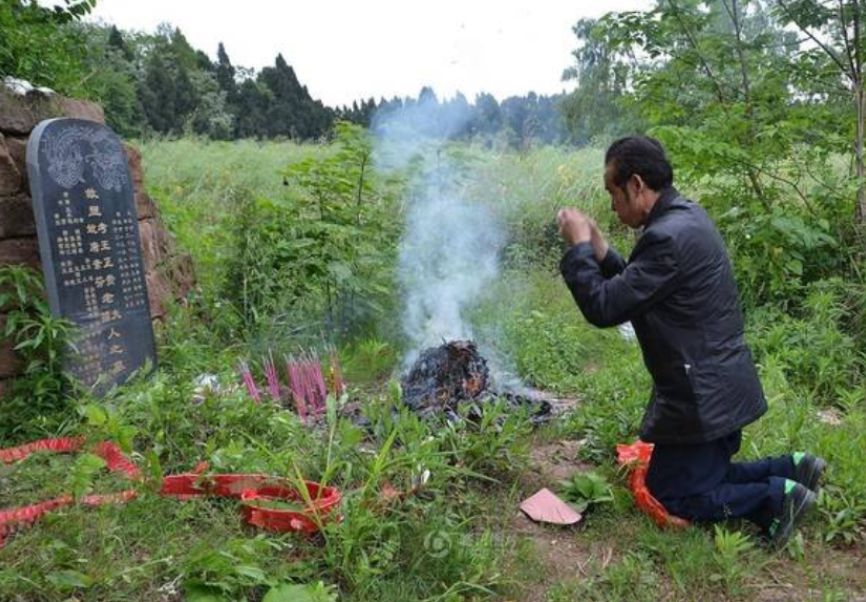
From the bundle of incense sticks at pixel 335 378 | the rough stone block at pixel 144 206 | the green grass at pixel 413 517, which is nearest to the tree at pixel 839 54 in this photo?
the green grass at pixel 413 517

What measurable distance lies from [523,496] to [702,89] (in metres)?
4.93

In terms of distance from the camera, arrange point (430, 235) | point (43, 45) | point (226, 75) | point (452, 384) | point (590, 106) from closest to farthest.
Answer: point (452, 384), point (43, 45), point (430, 235), point (590, 106), point (226, 75)

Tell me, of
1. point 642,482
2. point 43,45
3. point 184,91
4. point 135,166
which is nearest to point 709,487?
point 642,482

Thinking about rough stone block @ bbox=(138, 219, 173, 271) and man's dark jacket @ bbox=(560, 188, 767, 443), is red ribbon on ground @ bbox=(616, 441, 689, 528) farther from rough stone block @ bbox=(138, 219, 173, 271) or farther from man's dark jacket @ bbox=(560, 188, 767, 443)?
rough stone block @ bbox=(138, 219, 173, 271)

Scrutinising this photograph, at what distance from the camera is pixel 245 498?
2.76 m

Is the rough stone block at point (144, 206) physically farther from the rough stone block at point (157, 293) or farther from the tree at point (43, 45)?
the tree at point (43, 45)

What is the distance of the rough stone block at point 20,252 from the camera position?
13.6 ft

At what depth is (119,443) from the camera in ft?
9.90

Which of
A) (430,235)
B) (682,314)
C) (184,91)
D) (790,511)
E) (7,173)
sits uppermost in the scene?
(184,91)

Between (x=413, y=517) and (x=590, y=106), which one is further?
(x=590, y=106)

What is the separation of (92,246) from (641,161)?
3.51 metres

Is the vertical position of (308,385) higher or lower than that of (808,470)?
higher

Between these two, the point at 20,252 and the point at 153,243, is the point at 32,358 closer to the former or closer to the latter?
the point at 20,252

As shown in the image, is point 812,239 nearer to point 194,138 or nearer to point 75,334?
point 75,334
